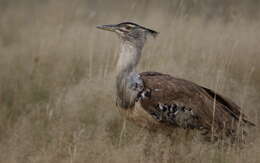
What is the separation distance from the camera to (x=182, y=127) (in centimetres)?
488

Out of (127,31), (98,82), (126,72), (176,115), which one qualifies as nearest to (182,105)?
(176,115)

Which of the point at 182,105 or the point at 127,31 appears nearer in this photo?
the point at 182,105

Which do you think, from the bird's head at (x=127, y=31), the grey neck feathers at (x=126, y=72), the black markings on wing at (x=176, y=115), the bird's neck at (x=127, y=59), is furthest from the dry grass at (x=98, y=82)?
the bird's head at (x=127, y=31)

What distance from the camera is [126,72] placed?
16.1ft

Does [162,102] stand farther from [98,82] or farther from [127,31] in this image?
[98,82]

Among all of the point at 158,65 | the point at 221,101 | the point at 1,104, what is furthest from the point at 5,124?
the point at 221,101

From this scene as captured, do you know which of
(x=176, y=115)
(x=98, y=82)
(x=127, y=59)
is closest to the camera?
(x=176, y=115)

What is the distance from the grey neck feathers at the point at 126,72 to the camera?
4.84m

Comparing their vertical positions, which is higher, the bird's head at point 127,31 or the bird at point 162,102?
the bird's head at point 127,31

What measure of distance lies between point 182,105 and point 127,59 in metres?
0.62

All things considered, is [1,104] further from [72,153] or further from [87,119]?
[72,153]

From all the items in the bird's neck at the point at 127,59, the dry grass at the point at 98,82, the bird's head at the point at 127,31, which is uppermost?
the bird's head at the point at 127,31

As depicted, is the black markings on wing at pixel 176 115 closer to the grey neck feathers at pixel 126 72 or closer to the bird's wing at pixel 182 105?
the bird's wing at pixel 182 105

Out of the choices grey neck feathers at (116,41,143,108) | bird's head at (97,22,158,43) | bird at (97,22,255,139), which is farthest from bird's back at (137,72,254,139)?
bird's head at (97,22,158,43)
